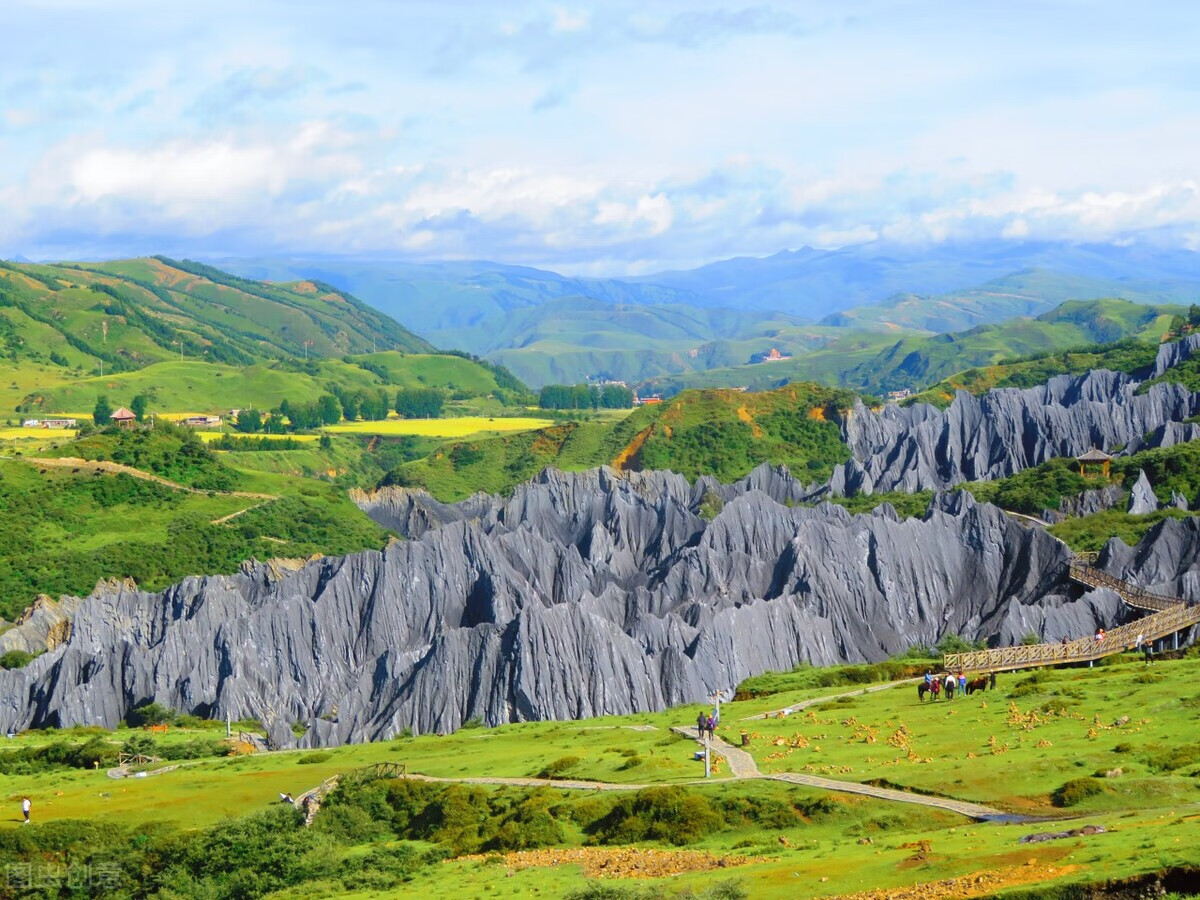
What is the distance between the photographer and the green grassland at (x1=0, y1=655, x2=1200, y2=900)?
3828 centimetres

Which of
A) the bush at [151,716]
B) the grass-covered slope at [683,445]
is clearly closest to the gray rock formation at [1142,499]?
the grass-covered slope at [683,445]

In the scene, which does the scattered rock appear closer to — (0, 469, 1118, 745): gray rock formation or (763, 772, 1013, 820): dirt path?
(763, 772, 1013, 820): dirt path

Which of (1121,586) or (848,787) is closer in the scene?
(848,787)

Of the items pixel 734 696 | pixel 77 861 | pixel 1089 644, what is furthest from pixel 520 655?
pixel 77 861

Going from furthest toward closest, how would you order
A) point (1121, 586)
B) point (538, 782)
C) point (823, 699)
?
point (1121, 586), point (823, 699), point (538, 782)

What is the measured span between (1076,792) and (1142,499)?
77872 millimetres

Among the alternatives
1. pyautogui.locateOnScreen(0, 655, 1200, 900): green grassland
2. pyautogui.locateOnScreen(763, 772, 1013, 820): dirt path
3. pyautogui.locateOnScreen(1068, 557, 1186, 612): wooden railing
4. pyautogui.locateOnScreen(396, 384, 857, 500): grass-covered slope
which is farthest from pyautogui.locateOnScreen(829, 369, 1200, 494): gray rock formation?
pyautogui.locateOnScreen(763, 772, 1013, 820): dirt path

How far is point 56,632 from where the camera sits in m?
108

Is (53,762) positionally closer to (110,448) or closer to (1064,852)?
(1064,852)

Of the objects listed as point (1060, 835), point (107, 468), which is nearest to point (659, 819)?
point (1060, 835)

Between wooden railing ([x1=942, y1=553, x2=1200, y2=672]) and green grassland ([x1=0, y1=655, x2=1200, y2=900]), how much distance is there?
408 cm

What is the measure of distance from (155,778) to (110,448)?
317ft

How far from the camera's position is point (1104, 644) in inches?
2968

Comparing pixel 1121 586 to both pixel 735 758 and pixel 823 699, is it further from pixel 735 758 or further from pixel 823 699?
pixel 735 758
